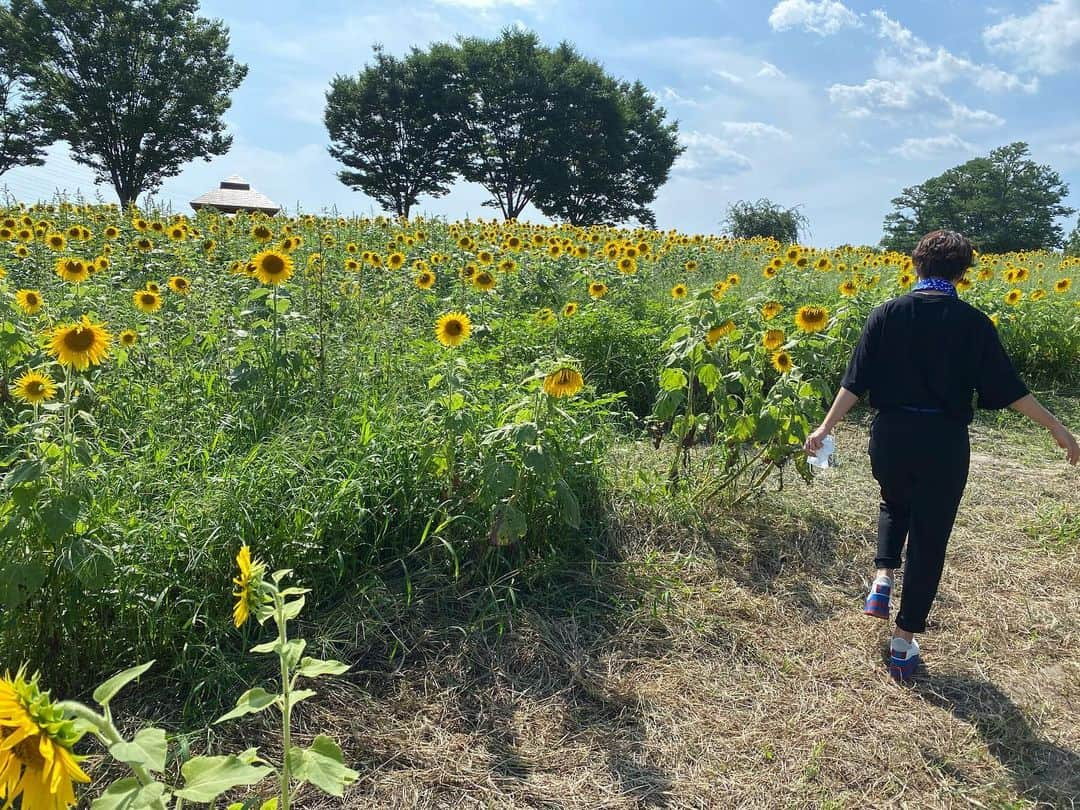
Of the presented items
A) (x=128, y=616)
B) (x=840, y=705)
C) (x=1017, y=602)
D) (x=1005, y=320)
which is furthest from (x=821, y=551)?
(x=1005, y=320)

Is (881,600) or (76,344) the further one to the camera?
(881,600)

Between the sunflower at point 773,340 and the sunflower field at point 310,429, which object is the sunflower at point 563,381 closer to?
the sunflower field at point 310,429

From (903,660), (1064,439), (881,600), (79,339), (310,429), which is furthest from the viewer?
(310,429)

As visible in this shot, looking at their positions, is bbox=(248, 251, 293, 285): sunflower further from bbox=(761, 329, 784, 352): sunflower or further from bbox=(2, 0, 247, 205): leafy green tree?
bbox=(2, 0, 247, 205): leafy green tree

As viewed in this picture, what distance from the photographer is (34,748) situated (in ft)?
2.78

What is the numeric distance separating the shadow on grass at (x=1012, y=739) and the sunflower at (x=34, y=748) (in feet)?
7.70

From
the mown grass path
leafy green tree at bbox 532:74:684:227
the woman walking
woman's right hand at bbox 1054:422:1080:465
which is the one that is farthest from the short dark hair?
leafy green tree at bbox 532:74:684:227

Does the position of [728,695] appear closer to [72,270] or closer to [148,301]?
[148,301]

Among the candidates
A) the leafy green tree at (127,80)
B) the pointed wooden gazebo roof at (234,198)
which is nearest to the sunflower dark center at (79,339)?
the pointed wooden gazebo roof at (234,198)

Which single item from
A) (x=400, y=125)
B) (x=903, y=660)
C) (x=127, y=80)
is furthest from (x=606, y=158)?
(x=903, y=660)

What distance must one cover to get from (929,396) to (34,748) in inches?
99.2

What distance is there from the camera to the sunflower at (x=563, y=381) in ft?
8.70

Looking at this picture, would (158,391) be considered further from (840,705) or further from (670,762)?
(840,705)

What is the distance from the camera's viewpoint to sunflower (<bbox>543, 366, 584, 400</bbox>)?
2652mm
